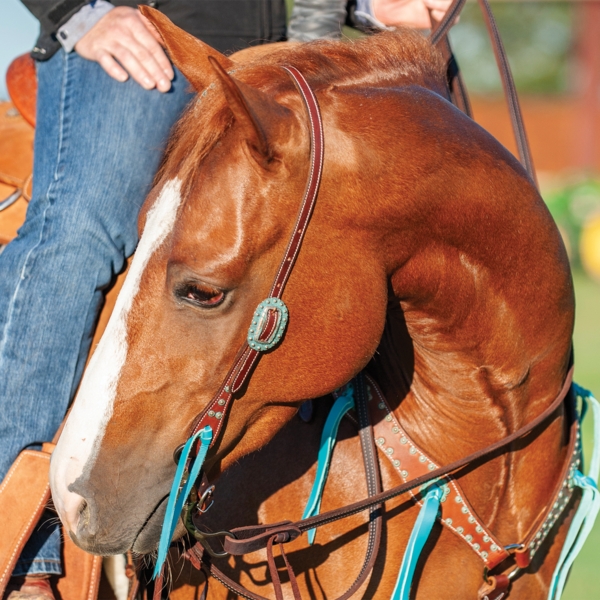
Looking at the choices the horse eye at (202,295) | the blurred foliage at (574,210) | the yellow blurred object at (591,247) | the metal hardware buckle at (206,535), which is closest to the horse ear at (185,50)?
the horse eye at (202,295)

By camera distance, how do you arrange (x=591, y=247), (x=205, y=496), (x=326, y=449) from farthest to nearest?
1. (x=591, y=247)
2. (x=326, y=449)
3. (x=205, y=496)

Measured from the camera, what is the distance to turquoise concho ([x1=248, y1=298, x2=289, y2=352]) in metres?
1.44

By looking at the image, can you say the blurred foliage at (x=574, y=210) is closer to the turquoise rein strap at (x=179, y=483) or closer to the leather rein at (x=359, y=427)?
the leather rein at (x=359, y=427)

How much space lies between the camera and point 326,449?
5.96 feet

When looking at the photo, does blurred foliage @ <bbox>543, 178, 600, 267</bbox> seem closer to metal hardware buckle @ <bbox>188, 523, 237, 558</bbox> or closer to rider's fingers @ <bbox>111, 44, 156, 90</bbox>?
rider's fingers @ <bbox>111, 44, 156, 90</bbox>

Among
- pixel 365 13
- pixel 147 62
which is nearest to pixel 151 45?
pixel 147 62

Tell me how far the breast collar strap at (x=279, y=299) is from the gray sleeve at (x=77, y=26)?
39.7 inches

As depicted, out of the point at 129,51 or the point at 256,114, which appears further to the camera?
the point at 129,51

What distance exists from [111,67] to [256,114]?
0.96 metres

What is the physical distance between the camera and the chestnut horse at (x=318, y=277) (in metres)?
1.43

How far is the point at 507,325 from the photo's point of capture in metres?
1.72

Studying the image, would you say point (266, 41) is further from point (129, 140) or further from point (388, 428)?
point (388, 428)

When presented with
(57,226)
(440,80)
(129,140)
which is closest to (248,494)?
(57,226)

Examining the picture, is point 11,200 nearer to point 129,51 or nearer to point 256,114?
point 129,51
